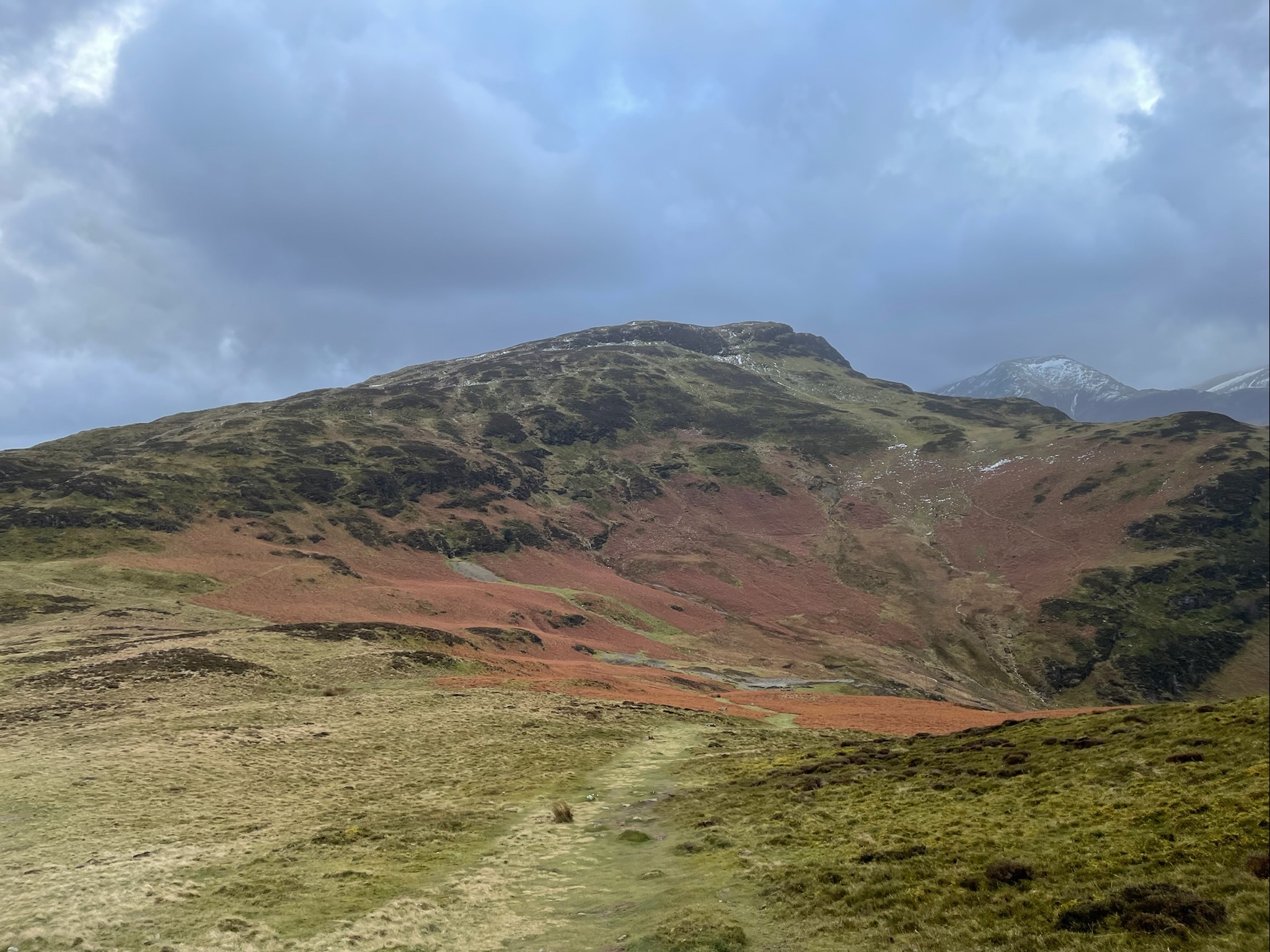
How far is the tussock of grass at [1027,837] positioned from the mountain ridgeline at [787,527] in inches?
1988

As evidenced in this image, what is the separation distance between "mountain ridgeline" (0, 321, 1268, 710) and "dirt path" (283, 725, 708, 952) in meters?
54.2

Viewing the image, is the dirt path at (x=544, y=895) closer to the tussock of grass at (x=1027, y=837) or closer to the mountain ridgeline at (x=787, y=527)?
the tussock of grass at (x=1027, y=837)

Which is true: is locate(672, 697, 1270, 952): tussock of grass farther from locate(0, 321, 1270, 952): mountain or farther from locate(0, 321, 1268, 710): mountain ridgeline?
locate(0, 321, 1268, 710): mountain ridgeline

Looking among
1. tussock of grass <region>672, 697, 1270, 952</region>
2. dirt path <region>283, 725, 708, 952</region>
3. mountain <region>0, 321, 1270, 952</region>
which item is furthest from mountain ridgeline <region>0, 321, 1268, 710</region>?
dirt path <region>283, 725, 708, 952</region>

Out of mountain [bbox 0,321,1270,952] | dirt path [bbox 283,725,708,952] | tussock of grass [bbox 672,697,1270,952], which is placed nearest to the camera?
tussock of grass [bbox 672,697,1270,952]

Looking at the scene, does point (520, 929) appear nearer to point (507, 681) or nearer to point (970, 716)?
point (507, 681)

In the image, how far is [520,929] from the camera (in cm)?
1770

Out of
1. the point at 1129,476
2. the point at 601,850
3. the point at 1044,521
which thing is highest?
the point at 1129,476

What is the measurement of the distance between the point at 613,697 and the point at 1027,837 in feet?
135

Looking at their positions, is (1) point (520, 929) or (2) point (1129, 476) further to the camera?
(2) point (1129, 476)

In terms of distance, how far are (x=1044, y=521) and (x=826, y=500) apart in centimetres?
4617

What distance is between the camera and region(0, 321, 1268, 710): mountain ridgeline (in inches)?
3612

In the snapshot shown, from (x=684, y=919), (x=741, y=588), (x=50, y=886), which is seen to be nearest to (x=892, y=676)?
(x=741, y=588)

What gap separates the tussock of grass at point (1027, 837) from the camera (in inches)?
501
